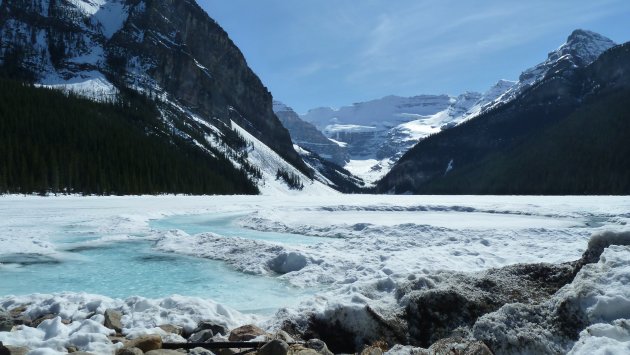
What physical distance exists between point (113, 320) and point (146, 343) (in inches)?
81.6

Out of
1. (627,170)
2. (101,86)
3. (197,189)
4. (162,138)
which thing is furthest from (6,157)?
(627,170)

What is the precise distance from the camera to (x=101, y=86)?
190m

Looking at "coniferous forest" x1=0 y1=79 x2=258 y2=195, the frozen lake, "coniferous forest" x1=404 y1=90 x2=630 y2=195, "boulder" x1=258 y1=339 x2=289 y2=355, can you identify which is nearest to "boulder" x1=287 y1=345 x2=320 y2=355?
"boulder" x1=258 y1=339 x2=289 y2=355

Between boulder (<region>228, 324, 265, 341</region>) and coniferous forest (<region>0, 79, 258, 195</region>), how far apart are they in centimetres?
8390

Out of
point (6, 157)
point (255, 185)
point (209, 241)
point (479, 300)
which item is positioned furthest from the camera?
point (255, 185)

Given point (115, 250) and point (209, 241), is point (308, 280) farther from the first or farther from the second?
point (115, 250)

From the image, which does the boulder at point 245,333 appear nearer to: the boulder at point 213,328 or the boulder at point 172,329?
the boulder at point 213,328

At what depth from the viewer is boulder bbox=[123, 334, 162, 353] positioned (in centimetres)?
696

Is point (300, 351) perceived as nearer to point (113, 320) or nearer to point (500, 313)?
point (500, 313)

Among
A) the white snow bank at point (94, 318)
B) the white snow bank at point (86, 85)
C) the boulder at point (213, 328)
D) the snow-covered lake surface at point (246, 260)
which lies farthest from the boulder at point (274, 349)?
the white snow bank at point (86, 85)

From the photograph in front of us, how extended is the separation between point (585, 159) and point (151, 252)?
533 ft

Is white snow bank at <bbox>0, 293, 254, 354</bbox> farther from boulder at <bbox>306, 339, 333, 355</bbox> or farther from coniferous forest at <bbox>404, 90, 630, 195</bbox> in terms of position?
coniferous forest at <bbox>404, 90, 630, 195</bbox>

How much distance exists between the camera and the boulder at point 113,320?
8.42 metres

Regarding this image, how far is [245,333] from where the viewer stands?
7.75 m
